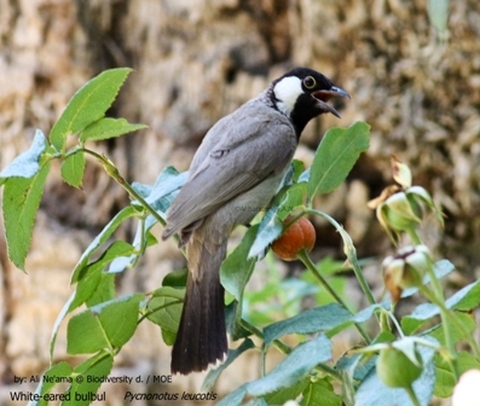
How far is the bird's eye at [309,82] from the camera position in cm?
191

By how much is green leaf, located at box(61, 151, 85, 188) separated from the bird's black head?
0.90m

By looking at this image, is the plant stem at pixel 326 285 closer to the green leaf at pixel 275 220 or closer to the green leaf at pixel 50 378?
the green leaf at pixel 275 220

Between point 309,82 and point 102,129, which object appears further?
point 309,82

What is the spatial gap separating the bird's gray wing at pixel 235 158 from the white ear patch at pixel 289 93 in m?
0.10

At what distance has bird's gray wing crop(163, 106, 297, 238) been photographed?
4.85 feet

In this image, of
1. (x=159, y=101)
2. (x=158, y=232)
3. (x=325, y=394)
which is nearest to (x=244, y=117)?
(x=325, y=394)

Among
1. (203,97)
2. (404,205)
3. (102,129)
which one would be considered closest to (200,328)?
(102,129)

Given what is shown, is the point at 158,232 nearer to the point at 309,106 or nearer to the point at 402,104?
the point at 402,104

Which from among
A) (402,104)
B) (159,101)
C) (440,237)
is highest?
(159,101)

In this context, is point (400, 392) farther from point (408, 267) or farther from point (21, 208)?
point (21, 208)

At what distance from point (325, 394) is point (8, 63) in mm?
2407

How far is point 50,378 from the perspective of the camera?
3.11 ft

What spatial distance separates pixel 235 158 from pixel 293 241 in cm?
59

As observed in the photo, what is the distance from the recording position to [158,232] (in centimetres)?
289
